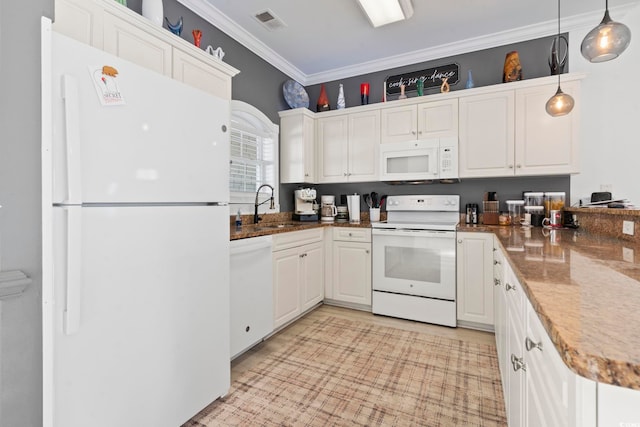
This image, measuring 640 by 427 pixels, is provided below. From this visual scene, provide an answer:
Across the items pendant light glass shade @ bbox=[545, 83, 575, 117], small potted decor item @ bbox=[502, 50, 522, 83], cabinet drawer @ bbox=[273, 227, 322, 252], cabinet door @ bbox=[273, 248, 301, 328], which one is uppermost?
small potted decor item @ bbox=[502, 50, 522, 83]

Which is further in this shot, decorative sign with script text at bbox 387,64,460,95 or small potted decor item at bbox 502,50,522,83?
decorative sign with script text at bbox 387,64,460,95

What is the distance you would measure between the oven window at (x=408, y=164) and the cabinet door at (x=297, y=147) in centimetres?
95

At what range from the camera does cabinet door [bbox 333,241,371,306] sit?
10.3 ft

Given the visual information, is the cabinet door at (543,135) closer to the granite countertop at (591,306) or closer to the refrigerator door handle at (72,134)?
the granite countertop at (591,306)

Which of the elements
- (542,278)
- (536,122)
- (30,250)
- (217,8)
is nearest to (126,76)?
(30,250)

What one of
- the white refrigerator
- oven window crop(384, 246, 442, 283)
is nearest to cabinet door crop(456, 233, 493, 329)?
oven window crop(384, 246, 442, 283)

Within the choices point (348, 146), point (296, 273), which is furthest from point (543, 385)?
point (348, 146)

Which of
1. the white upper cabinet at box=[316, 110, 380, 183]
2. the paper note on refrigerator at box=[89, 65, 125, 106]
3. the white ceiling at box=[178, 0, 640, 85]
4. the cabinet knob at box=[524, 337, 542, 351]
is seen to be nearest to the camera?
the cabinet knob at box=[524, 337, 542, 351]

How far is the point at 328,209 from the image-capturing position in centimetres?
360

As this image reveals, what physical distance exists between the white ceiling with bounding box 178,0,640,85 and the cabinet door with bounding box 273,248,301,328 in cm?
214

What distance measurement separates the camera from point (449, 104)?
9.87 feet

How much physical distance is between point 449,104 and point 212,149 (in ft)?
8.03

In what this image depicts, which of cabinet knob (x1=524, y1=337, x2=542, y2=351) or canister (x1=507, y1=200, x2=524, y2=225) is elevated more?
canister (x1=507, y1=200, x2=524, y2=225)

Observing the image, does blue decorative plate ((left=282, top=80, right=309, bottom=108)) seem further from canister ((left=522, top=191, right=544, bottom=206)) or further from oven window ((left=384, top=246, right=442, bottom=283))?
canister ((left=522, top=191, right=544, bottom=206))
